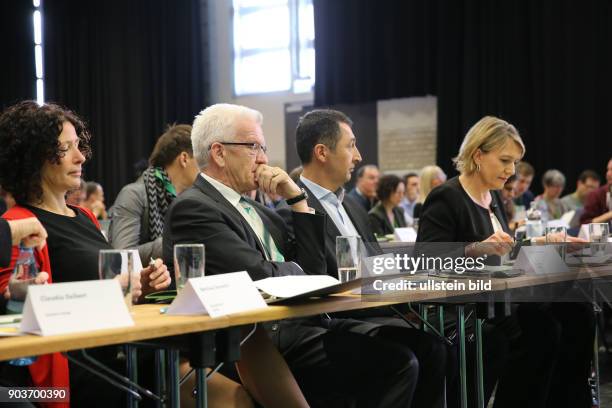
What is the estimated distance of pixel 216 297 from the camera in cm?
169

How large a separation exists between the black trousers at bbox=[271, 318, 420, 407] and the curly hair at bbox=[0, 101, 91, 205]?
789mm

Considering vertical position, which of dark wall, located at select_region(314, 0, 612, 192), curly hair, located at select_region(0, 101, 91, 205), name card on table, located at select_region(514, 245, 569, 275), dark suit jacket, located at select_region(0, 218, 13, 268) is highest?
dark wall, located at select_region(314, 0, 612, 192)

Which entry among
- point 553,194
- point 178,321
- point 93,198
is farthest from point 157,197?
point 553,194

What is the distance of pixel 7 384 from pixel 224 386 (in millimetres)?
536

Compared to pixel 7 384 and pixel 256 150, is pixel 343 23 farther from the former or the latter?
pixel 7 384

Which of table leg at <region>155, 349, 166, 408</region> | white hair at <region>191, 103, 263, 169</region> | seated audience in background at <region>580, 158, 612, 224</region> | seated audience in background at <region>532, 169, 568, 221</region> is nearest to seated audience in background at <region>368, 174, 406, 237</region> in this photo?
seated audience in background at <region>580, 158, 612, 224</region>

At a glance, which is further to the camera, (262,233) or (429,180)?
Result: (429,180)

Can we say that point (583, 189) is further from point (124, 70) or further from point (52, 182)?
point (124, 70)

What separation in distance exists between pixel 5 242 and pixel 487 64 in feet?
28.8

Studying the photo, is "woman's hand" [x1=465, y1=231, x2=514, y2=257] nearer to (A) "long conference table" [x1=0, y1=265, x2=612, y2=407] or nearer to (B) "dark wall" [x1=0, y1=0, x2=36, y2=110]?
(A) "long conference table" [x1=0, y1=265, x2=612, y2=407]

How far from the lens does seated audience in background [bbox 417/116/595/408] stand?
124 inches

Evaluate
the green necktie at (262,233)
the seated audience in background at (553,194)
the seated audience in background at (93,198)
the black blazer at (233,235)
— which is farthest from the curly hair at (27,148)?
the seated audience in background at (553,194)

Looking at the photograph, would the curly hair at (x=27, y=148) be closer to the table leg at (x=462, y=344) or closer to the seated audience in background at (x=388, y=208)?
the table leg at (x=462, y=344)

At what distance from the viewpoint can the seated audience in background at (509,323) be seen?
124 inches
